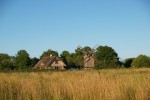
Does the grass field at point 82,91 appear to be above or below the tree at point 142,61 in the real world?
below

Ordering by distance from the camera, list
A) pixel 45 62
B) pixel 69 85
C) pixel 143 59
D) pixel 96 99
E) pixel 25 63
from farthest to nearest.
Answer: pixel 25 63 → pixel 45 62 → pixel 143 59 → pixel 69 85 → pixel 96 99

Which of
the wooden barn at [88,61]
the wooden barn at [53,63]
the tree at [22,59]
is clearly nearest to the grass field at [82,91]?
the wooden barn at [88,61]

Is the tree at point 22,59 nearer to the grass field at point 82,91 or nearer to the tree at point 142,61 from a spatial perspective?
the tree at point 142,61

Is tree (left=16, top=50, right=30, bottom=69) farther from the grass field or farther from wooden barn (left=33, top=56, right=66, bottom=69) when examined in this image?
the grass field

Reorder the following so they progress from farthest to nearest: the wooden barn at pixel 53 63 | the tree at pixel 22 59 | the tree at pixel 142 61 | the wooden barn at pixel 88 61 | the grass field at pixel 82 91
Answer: the tree at pixel 22 59, the wooden barn at pixel 53 63, the wooden barn at pixel 88 61, the tree at pixel 142 61, the grass field at pixel 82 91

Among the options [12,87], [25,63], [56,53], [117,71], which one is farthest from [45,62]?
[12,87]

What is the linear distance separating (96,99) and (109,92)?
16.2 inches

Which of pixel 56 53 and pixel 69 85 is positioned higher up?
pixel 56 53

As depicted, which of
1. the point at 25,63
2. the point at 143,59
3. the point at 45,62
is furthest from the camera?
the point at 25,63

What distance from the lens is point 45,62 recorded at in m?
82.2

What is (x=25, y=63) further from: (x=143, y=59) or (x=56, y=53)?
(x=143, y=59)

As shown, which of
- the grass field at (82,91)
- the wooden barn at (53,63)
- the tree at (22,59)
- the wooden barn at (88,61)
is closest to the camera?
the grass field at (82,91)

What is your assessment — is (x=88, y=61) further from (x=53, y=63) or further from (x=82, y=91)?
(x=82, y=91)

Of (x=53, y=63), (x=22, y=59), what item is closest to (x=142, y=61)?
(x=53, y=63)
